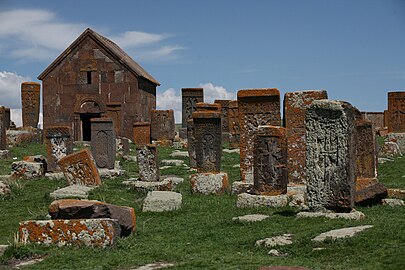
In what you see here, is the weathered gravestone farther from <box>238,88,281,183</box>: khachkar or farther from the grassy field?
<box>238,88,281,183</box>: khachkar

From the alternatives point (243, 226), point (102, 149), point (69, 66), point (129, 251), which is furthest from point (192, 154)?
point (69, 66)

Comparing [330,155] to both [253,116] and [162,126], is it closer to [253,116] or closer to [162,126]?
[253,116]

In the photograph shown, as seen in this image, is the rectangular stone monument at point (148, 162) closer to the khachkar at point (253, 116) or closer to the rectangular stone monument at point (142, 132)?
the khachkar at point (253, 116)

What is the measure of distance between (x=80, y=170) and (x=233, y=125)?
11.8 m

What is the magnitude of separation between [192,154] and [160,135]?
1035 cm

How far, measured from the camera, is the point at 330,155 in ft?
28.2

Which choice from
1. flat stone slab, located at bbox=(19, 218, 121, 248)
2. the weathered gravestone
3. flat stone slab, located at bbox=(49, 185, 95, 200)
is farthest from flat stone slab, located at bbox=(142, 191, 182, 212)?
flat stone slab, located at bbox=(19, 218, 121, 248)

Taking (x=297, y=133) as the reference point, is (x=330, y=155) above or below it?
below

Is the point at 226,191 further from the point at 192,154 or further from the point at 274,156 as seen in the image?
the point at 192,154

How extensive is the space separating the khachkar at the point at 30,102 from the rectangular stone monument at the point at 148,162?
52.6 feet

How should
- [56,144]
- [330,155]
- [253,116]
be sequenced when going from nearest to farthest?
[330,155] < [253,116] < [56,144]

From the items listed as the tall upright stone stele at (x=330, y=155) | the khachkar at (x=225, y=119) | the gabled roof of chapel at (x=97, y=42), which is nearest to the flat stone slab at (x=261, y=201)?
the tall upright stone stele at (x=330, y=155)

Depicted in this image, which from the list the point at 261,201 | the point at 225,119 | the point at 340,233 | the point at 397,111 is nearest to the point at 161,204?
the point at 261,201

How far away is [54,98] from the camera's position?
99.5 feet
